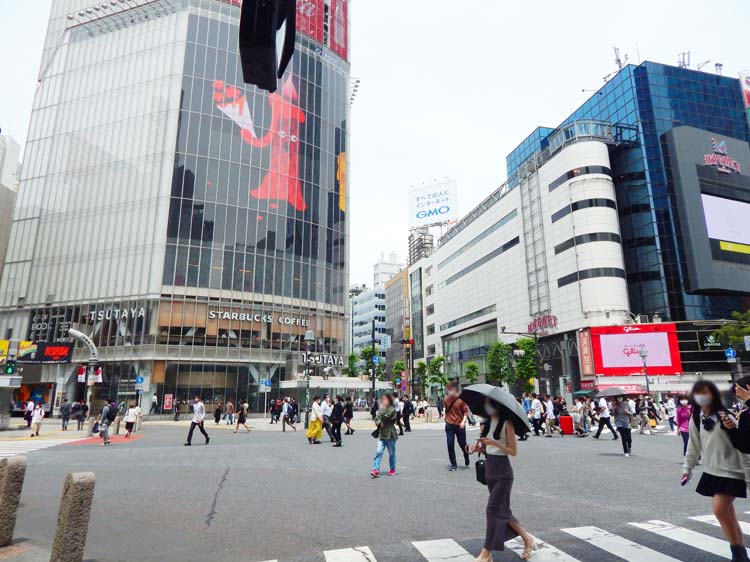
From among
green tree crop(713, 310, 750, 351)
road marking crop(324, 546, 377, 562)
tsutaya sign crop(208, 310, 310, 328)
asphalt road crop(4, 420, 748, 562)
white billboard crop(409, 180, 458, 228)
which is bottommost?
asphalt road crop(4, 420, 748, 562)

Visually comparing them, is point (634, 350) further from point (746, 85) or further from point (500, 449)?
point (500, 449)

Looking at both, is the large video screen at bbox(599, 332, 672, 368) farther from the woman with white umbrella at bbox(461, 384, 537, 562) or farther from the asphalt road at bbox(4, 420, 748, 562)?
the woman with white umbrella at bbox(461, 384, 537, 562)

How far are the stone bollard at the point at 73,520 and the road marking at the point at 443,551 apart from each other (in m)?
3.53

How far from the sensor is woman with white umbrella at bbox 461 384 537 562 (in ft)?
16.5

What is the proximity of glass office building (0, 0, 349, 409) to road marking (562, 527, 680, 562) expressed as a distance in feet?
141

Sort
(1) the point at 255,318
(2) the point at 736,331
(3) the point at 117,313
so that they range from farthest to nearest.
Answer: (1) the point at 255,318
(3) the point at 117,313
(2) the point at 736,331

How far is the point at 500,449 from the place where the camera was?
5.26 metres

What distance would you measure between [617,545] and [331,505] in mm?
4198

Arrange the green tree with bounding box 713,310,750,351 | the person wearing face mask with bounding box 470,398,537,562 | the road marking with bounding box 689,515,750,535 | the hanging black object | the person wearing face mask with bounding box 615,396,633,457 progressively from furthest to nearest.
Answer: the green tree with bounding box 713,310,750,351, the person wearing face mask with bounding box 615,396,633,457, the road marking with bounding box 689,515,750,535, the person wearing face mask with bounding box 470,398,537,562, the hanging black object

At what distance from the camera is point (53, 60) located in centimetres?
5816

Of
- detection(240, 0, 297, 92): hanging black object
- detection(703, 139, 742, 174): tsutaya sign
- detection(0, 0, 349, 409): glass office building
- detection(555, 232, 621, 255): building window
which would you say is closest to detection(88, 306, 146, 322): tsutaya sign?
detection(0, 0, 349, 409): glass office building

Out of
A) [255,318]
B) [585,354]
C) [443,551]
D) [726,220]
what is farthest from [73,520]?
[726,220]

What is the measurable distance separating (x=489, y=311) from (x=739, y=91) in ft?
154

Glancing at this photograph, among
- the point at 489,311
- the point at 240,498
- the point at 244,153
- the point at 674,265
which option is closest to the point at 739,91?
the point at 674,265
